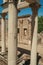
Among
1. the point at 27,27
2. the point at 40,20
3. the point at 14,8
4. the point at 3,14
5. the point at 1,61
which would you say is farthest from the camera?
the point at 40,20

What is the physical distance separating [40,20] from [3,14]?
3112 cm

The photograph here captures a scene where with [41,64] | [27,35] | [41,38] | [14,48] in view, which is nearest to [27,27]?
[27,35]

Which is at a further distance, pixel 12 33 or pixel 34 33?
pixel 34 33

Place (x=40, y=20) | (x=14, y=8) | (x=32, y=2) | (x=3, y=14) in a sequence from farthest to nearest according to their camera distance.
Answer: (x=40, y=20), (x=3, y=14), (x=32, y=2), (x=14, y=8)

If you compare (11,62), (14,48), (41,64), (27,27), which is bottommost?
(41,64)

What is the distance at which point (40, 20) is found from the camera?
140 ft

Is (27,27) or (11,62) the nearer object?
(11,62)

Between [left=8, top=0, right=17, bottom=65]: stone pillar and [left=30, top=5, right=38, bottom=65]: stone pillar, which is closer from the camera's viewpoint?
[left=8, top=0, right=17, bottom=65]: stone pillar

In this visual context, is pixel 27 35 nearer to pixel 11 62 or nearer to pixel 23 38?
pixel 23 38

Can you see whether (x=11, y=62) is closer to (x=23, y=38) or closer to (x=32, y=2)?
(x=32, y=2)

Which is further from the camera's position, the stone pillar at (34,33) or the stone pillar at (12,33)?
the stone pillar at (34,33)

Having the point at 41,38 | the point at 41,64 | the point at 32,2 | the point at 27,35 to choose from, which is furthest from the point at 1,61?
the point at 27,35

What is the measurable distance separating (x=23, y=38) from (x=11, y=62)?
16016 millimetres

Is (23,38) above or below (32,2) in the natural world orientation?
below
